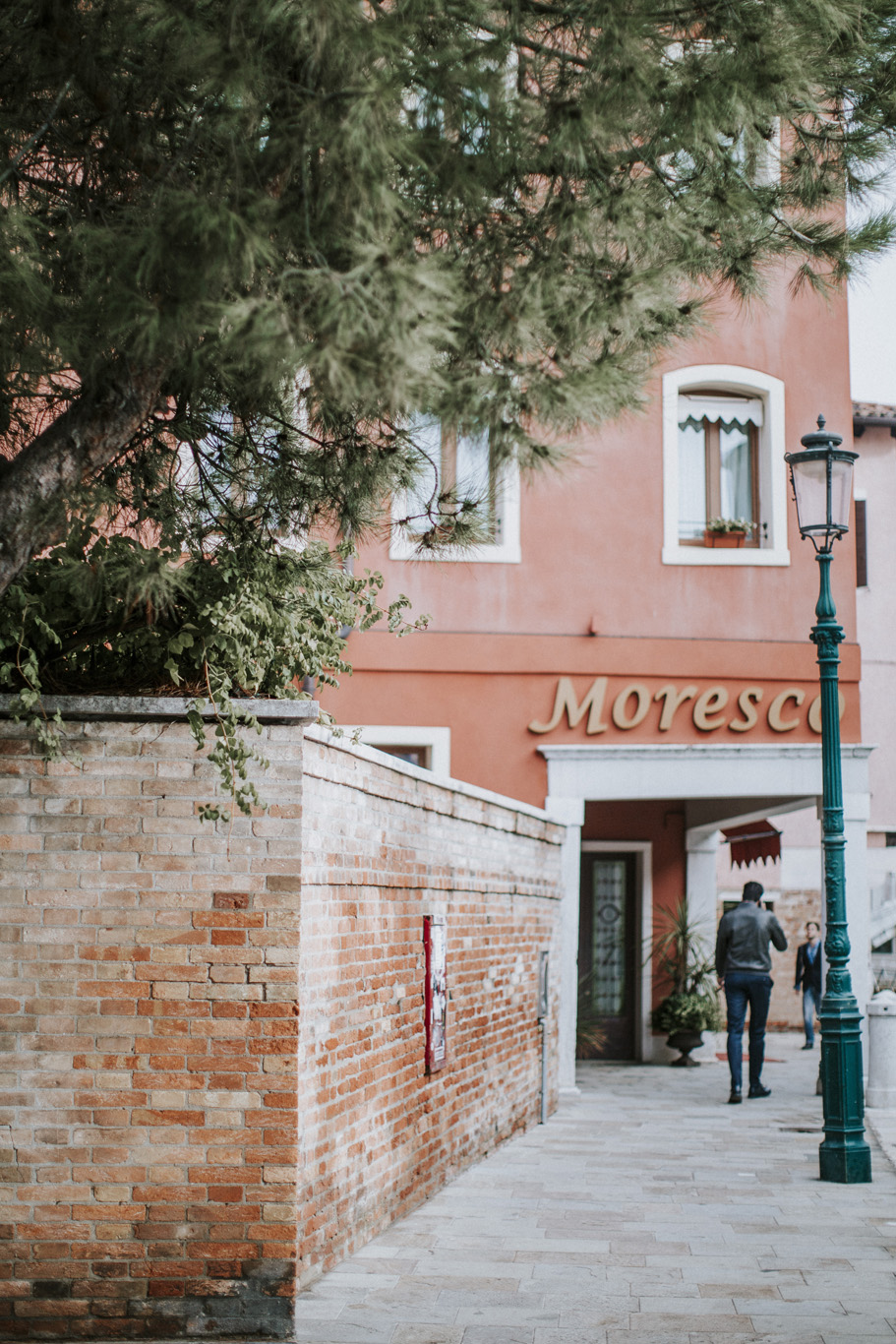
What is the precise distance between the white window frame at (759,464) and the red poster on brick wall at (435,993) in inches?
275

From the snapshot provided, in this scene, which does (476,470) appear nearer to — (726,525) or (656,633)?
(656,633)

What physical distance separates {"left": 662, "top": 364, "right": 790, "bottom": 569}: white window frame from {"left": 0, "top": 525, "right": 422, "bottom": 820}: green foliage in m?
8.72

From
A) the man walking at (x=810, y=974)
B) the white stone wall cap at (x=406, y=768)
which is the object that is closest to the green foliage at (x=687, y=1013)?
the man walking at (x=810, y=974)

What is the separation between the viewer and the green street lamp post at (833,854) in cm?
927

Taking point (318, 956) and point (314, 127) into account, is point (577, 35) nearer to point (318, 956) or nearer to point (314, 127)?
point (314, 127)

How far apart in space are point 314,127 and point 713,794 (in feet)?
35.3

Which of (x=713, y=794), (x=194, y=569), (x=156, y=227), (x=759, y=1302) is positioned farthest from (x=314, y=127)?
(x=713, y=794)

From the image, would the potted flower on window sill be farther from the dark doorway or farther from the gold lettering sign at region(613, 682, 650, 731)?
the dark doorway

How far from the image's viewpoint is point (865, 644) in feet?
87.9

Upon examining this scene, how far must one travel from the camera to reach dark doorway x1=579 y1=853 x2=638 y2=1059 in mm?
17438

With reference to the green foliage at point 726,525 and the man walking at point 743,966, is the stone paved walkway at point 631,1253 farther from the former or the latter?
the green foliage at point 726,525

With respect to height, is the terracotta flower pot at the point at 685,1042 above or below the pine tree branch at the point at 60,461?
below

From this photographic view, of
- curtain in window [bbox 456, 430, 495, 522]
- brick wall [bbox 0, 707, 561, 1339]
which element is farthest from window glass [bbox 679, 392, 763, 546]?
brick wall [bbox 0, 707, 561, 1339]

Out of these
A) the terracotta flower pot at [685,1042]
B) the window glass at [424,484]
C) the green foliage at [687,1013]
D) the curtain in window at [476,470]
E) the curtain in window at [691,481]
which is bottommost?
the terracotta flower pot at [685,1042]
